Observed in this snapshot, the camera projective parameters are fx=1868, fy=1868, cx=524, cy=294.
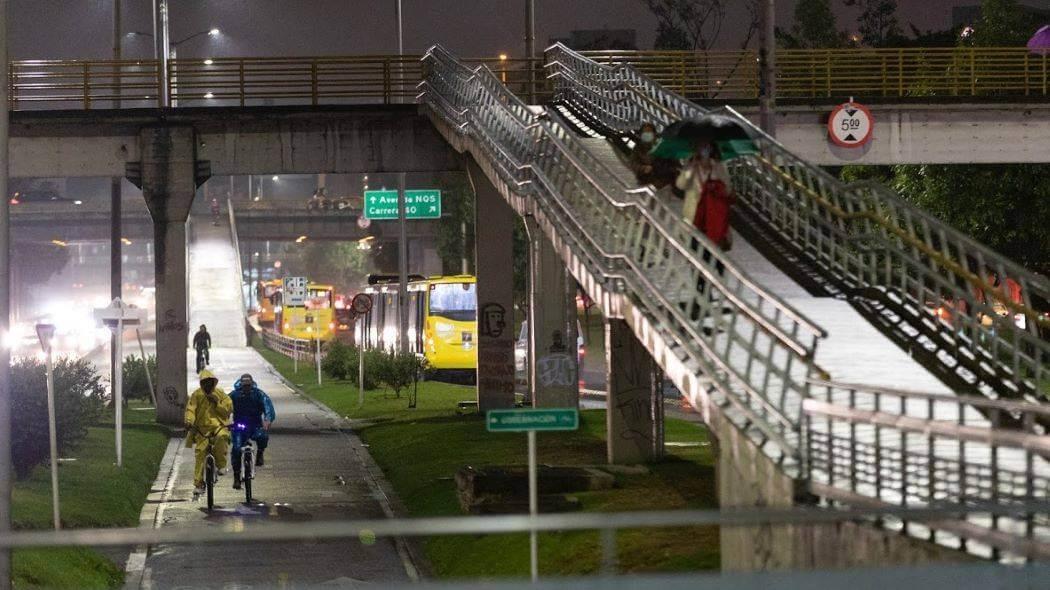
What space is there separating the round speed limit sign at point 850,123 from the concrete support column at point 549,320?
6.84 m

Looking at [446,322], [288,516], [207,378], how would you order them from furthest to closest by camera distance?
1. [446,322]
2. [207,378]
3. [288,516]

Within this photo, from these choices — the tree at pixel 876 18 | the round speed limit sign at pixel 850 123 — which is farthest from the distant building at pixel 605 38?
the round speed limit sign at pixel 850 123

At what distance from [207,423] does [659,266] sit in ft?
22.7

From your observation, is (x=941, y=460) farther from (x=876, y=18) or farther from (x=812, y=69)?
(x=876, y=18)

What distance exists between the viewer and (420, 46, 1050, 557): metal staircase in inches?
416

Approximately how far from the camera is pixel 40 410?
24.2 metres

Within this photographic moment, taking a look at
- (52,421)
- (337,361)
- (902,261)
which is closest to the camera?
(902,261)

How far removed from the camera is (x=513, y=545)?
1748cm

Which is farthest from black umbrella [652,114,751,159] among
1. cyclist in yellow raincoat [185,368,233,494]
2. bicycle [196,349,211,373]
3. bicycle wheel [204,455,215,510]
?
bicycle [196,349,211,373]

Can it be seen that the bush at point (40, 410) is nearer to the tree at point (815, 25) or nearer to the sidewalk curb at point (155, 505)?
the sidewalk curb at point (155, 505)

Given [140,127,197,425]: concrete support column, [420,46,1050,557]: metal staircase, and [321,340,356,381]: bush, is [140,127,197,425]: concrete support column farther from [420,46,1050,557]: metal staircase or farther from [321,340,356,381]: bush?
[321,340,356,381]: bush

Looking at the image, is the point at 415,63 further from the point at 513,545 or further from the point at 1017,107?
the point at 513,545

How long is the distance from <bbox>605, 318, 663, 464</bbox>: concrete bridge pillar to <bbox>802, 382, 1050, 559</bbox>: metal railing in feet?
30.5

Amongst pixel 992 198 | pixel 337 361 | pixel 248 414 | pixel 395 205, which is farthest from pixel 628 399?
pixel 395 205
